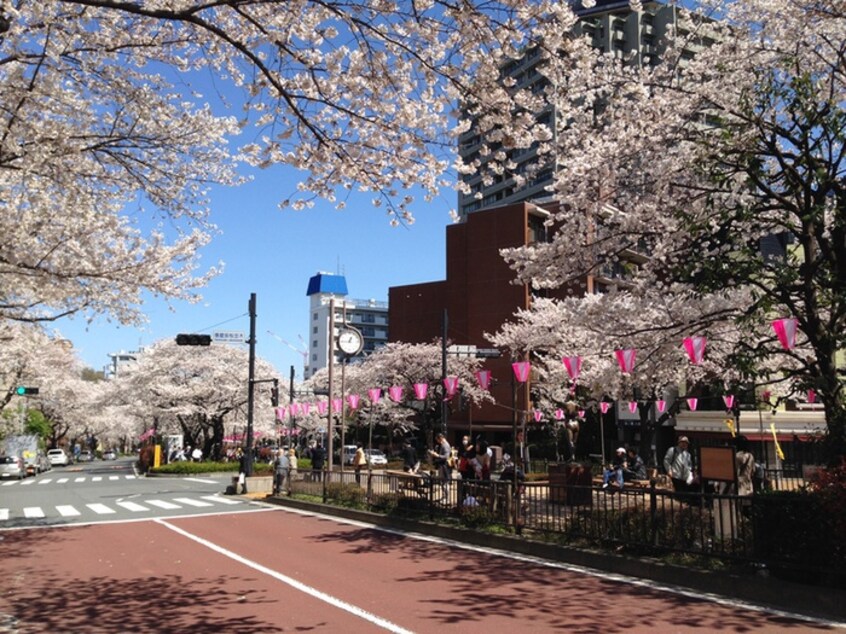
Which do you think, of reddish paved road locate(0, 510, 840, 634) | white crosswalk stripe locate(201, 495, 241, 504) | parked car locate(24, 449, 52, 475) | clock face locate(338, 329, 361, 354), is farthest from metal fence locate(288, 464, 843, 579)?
parked car locate(24, 449, 52, 475)

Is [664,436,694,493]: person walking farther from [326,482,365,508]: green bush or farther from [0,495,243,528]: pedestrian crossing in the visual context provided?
[0,495,243,528]: pedestrian crossing

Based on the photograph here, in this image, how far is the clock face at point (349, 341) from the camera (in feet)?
74.7

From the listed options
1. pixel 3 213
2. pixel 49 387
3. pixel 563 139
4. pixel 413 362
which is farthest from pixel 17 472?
pixel 563 139

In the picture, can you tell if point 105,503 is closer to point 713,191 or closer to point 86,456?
point 713,191

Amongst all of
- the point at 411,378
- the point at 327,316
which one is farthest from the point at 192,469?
the point at 327,316

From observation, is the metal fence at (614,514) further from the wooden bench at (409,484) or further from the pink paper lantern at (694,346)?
the pink paper lantern at (694,346)

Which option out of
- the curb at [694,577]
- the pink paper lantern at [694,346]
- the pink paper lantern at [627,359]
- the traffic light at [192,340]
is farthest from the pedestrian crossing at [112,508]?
the pink paper lantern at [694,346]

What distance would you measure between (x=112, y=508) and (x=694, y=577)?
1773cm

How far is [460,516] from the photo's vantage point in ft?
45.0

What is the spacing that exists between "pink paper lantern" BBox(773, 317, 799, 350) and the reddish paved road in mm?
5439

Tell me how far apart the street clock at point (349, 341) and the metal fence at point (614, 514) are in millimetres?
6924

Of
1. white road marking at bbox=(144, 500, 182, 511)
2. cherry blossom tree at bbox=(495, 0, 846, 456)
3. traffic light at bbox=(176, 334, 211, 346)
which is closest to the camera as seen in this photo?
cherry blossom tree at bbox=(495, 0, 846, 456)

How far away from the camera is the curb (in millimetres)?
7523

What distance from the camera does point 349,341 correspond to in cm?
2291
